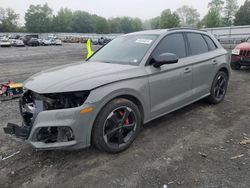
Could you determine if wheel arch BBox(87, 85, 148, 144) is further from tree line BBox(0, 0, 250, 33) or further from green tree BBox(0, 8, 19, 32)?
green tree BBox(0, 8, 19, 32)

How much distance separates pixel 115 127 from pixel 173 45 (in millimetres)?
1890

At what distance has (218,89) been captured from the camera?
17.0 ft

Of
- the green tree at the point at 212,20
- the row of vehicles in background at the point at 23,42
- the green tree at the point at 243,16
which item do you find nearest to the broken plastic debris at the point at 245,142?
the row of vehicles in background at the point at 23,42

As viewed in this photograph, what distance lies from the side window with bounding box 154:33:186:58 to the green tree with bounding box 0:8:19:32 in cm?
10014

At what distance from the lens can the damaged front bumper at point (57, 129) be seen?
270 cm

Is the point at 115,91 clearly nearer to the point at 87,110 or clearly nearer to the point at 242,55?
the point at 87,110

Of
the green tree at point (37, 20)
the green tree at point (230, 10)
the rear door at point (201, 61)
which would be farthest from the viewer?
the green tree at point (37, 20)

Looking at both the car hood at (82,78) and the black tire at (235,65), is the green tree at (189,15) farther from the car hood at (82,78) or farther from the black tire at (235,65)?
the car hood at (82,78)

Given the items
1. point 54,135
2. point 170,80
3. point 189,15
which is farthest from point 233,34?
point 189,15

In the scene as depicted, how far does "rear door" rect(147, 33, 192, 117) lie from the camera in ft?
11.7

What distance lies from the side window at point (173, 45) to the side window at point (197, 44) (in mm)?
251

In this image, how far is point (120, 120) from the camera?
320cm

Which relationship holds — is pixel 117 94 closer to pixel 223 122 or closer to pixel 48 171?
pixel 48 171

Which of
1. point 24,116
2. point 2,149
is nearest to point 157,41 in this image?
point 24,116
